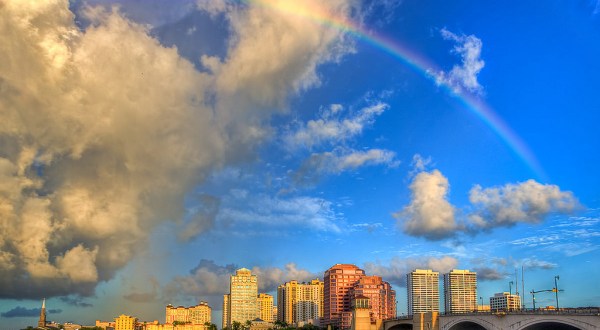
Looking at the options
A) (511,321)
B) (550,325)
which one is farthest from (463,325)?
(550,325)

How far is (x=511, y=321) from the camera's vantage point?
125875 millimetres

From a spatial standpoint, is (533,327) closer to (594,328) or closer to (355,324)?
(594,328)

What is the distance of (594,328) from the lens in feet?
332

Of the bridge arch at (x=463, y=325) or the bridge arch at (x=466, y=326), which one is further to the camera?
the bridge arch at (x=466, y=326)

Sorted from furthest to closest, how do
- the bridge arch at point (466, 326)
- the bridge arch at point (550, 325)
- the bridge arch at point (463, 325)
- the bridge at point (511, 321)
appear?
the bridge arch at point (466, 326), the bridge arch at point (463, 325), the bridge arch at point (550, 325), the bridge at point (511, 321)

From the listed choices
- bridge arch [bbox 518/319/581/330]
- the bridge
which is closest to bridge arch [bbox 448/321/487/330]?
the bridge

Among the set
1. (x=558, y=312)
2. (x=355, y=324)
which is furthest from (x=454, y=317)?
(x=355, y=324)

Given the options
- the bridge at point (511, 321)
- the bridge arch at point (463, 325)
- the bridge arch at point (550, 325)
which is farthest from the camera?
the bridge arch at point (463, 325)

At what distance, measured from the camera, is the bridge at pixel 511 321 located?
10481 centimetres

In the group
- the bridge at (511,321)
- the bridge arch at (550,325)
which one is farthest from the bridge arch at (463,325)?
the bridge arch at (550,325)

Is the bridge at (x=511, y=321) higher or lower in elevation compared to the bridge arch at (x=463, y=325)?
higher

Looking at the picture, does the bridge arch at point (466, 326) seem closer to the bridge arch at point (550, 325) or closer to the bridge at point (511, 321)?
the bridge at point (511, 321)

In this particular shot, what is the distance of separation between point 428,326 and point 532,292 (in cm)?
2974

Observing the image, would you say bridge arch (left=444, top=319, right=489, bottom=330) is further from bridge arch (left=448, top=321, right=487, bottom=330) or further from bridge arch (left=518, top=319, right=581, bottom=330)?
bridge arch (left=518, top=319, right=581, bottom=330)
